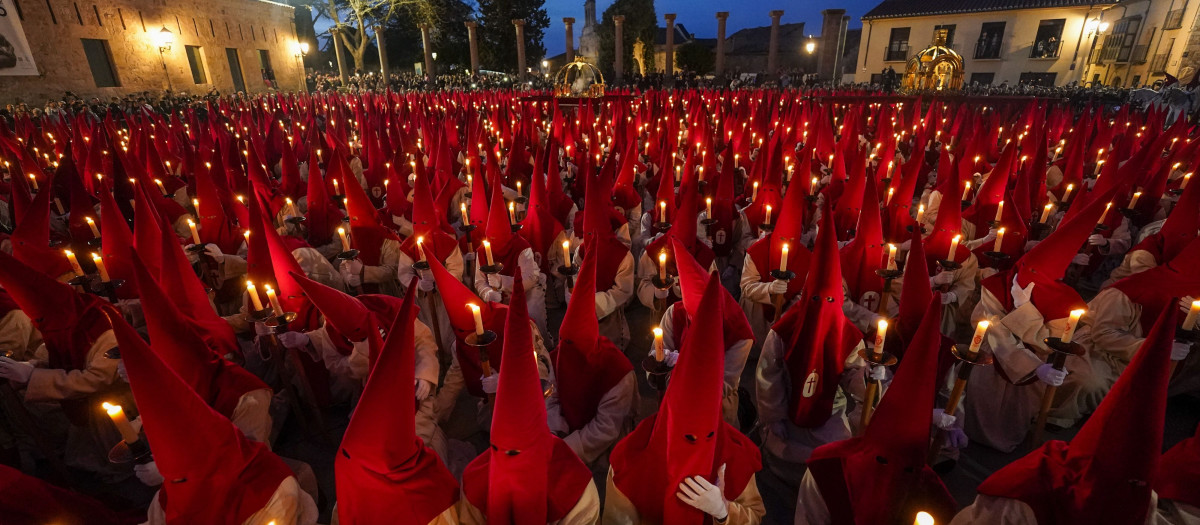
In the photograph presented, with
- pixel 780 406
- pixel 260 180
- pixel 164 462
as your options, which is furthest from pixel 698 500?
pixel 260 180

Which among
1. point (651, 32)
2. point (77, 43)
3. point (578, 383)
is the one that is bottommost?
point (578, 383)

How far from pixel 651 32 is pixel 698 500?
4503 centimetres

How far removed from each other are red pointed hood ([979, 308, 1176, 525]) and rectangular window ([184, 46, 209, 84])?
30.7 m

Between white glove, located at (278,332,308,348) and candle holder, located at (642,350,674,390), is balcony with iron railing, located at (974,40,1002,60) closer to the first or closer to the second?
candle holder, located at (642,350,674,390)

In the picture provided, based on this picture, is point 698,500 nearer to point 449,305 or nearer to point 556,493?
point 556,493

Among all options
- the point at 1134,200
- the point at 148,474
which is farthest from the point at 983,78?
the point at 148,474

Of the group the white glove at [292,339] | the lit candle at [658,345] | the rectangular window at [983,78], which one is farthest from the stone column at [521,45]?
the rectangular window at [983,78]

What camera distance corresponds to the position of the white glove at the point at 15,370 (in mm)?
2988

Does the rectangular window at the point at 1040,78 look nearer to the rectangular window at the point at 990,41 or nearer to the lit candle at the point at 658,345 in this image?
the rectangular window at the point at 990,41

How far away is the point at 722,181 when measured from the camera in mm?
5789

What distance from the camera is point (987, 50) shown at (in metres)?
29.0

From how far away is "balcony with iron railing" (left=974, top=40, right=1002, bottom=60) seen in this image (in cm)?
2875

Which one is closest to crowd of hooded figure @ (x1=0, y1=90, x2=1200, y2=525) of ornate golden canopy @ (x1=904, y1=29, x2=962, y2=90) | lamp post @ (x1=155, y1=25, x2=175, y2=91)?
ornate golden canopy @ (x1=904, y1=29, x2=962, y2=90)

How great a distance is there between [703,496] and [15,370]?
13.0ft
